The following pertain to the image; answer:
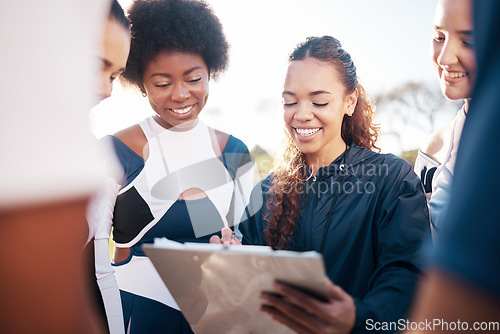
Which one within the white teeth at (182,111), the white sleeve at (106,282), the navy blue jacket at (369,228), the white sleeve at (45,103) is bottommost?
the white sleeve at (106,282)

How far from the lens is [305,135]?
6.66ft

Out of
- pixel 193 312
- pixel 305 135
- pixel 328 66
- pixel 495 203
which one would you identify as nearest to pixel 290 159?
pixel 305 135

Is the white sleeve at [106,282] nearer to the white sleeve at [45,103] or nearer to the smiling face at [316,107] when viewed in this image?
the smiling face at [316,107]

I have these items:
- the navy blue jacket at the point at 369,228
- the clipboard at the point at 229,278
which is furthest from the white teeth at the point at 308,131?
the clipboard at the point at 229,278

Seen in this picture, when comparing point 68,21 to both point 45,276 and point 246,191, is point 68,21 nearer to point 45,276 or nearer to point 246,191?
point 45,276

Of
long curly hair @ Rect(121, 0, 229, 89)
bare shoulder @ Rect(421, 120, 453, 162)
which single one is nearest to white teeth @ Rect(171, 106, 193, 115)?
long curly hair @ Rect(121, 0, 229, 89)

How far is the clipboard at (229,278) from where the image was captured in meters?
0.96

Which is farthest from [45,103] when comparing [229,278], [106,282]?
[106,282]

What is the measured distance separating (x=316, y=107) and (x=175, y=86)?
98cm

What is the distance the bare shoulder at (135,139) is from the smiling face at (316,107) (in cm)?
101

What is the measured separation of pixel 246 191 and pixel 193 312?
129cm

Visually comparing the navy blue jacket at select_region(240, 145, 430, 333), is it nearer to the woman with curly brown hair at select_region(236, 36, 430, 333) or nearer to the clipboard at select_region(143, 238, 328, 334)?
the woman with curly brown hair at select_region(236, 36, 430, 333)

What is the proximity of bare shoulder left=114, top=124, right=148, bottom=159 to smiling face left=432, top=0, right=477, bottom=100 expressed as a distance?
1.83 meters

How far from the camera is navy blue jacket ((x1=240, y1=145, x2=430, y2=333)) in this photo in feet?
4.83
